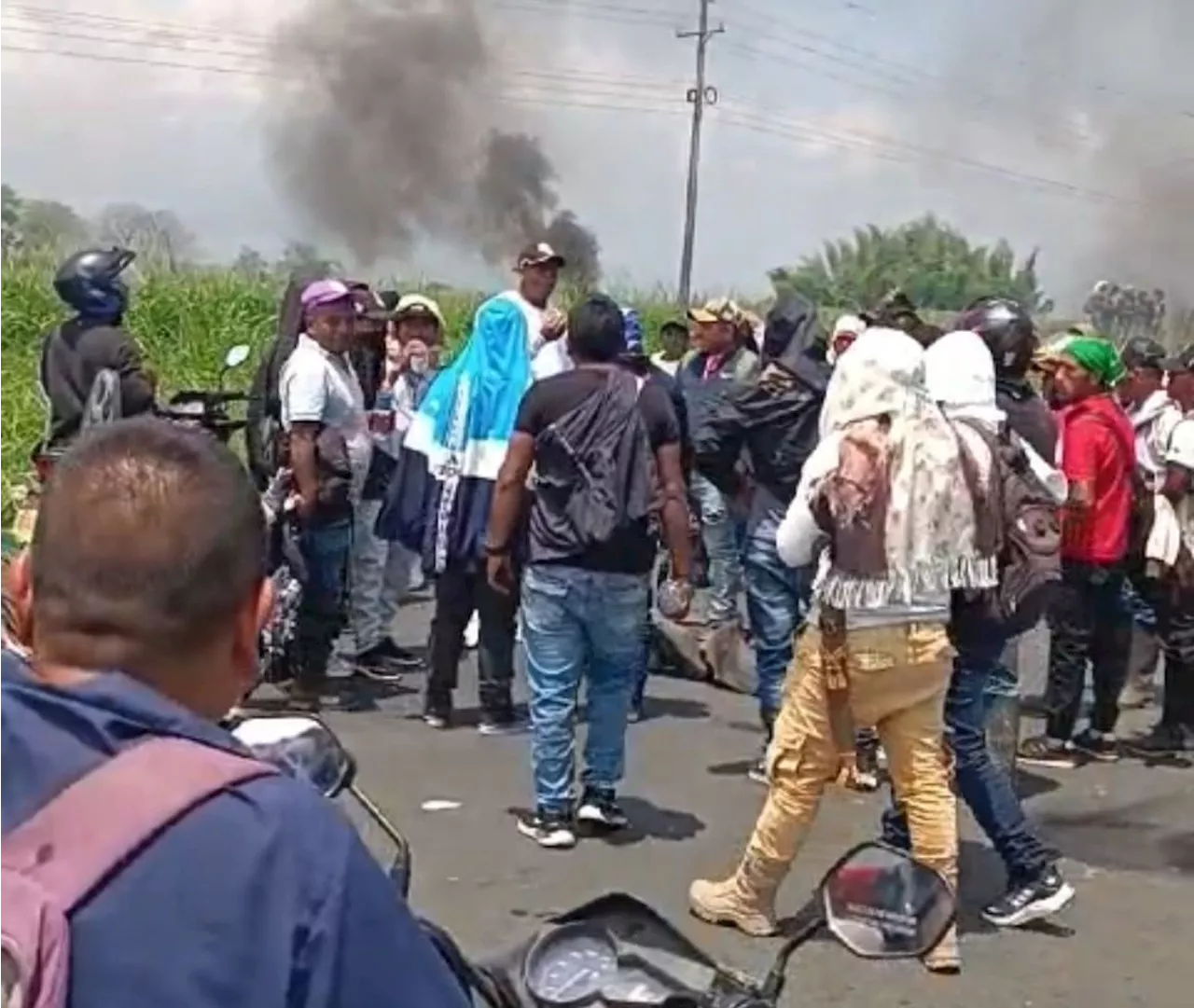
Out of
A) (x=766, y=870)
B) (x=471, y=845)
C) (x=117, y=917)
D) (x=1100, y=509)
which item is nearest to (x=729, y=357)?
(x=1100, y=509)

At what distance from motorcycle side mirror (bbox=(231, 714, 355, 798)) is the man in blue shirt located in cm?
45

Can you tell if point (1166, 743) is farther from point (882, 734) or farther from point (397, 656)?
point (882, 734)


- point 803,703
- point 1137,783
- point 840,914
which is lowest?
point 1137,783

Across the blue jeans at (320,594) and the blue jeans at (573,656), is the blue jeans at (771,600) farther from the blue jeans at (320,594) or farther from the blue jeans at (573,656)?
the blue jeans at (320,594)

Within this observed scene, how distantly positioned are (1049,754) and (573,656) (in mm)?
2623

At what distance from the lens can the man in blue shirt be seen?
5.02 ft

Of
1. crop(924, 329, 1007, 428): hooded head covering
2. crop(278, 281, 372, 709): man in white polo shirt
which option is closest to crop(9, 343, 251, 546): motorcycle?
crop(278, 281, 372, 709): man in white polo shirt

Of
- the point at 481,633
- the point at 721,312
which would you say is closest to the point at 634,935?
the point at 481,633

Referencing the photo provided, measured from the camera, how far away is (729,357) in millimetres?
10734

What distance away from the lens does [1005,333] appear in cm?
652

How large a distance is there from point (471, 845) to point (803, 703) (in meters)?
1.47

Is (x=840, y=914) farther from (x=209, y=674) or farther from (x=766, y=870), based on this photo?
(x=766, y=870)

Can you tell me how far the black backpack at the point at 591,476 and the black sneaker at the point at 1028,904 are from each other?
1493 millimetres

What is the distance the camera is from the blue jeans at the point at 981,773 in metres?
5.93
